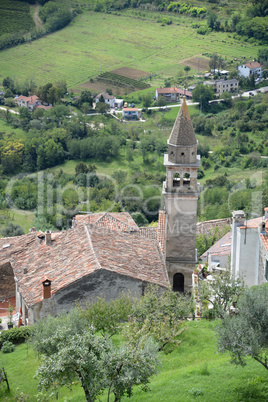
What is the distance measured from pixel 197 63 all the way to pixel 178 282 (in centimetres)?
11281

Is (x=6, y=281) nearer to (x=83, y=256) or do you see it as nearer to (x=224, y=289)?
(x=83, y=256)

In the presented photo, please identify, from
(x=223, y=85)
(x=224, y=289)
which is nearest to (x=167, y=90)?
(x=223, y=85)

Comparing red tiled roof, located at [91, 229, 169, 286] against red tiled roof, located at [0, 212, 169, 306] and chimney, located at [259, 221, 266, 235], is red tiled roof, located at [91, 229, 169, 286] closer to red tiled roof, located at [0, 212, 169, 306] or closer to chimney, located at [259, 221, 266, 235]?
red tiled roof, located at [0, 212, 169, 306]

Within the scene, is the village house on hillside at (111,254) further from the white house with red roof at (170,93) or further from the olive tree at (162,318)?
the white house with red roof at (170,93)

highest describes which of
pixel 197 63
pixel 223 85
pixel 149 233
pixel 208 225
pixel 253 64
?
pixel 149 233

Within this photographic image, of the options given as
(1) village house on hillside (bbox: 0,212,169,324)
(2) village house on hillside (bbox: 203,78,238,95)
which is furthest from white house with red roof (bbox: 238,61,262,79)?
(1) village house on hillside (bbox: 0,212,169,324)

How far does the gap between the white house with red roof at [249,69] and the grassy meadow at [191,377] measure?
119480 millimetres

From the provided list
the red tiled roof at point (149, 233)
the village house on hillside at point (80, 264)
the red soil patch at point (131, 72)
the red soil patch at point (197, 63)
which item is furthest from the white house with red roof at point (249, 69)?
the red tiled roof at point (149, 233)

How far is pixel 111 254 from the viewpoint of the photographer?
32.5 meters

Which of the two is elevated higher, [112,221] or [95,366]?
[95,366]

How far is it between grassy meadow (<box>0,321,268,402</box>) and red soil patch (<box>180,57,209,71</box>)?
121m

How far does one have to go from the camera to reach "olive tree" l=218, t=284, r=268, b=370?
1928cm

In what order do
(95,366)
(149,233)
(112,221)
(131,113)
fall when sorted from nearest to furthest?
(95,366), (149,233), (112,221), (131,113)

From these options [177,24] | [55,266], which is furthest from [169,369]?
[177,24]
